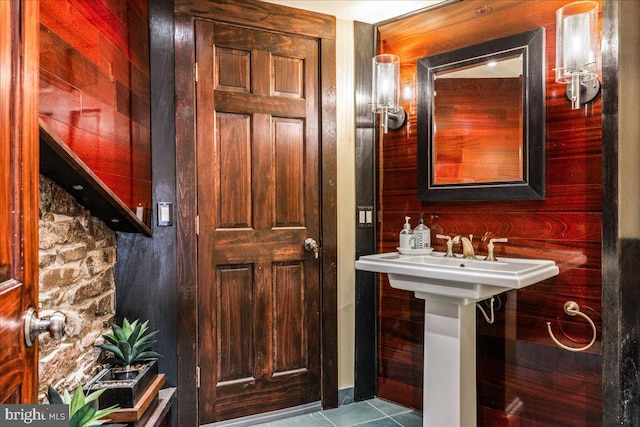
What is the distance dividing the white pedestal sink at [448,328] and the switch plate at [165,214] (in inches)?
41.9

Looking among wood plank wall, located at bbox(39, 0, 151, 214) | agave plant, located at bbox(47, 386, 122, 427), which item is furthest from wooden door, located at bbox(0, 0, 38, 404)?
wood plank wall, located at bbox(39, 0, 151, 214)

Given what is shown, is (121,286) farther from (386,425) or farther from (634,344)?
(634,344)

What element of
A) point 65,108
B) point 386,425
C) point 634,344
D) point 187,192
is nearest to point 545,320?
point 634,344

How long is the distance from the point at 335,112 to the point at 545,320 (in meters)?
1.57

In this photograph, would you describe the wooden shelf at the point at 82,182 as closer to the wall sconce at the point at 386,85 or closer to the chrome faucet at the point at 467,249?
the wall sconce at the point at 386,85

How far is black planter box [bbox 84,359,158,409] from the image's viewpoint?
1.68 metres

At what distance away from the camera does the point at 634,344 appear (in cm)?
176

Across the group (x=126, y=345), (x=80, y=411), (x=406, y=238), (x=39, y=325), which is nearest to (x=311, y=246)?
(x=406, y=238)

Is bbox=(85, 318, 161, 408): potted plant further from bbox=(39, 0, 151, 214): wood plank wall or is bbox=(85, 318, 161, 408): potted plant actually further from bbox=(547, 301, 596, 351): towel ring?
bbox=(547, 301, 596, 351): towel ring

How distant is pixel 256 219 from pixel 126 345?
91 centimetres

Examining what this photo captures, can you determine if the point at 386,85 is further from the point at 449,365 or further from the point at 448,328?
the point at 449,365

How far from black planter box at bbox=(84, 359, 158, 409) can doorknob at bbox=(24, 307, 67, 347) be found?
0.89 meters

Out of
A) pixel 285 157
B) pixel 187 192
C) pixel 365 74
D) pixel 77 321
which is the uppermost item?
pixel 365 74

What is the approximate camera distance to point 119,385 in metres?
1.70
